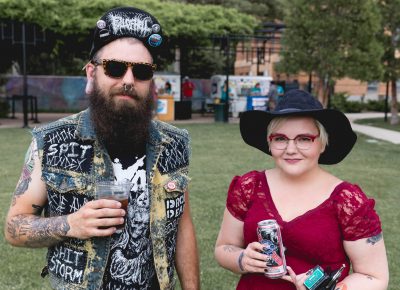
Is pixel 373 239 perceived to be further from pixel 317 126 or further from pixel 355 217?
pixel 317 126

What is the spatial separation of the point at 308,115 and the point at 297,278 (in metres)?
0.66

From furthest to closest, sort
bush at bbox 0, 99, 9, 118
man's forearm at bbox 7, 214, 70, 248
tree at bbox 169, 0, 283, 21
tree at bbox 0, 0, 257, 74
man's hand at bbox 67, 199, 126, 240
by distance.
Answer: tree at bbox 169, 0, 283, 21 < bush at bbox 0, 99, 9, 118 < tree at bbox 0, 0, 257, 74 < man's forearm at bbox 7, 214, 70, 248 < man's hand at bbox 67, 199, 126, 240

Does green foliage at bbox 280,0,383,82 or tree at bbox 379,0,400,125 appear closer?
green foliage at bbox 280,0,383,82

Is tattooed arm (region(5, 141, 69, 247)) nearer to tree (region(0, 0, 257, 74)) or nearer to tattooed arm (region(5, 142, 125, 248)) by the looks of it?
tattooed arm (region(5, 142, 125, 248))

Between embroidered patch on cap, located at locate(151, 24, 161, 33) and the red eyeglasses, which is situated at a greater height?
embroidered patch on cap, located at locate(151, 24, 161, 33)

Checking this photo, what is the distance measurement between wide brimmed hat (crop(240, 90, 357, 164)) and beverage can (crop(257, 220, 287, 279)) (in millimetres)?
487

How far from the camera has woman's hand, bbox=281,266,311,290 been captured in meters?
2.13

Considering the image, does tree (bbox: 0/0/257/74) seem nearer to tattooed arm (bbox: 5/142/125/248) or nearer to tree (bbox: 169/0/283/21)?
tree (bbox: 169/0/283/21)

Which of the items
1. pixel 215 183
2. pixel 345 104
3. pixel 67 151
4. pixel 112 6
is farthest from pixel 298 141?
pixel 345 104

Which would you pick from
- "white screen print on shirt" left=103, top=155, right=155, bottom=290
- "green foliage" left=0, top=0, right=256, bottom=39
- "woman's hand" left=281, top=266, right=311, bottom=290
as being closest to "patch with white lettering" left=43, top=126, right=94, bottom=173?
"white screen print on shirt" left=103, top=155, right=155, bottom=290

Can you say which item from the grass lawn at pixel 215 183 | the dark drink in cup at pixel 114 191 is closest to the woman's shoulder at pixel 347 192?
the dark drink in cup at pixel 114 191

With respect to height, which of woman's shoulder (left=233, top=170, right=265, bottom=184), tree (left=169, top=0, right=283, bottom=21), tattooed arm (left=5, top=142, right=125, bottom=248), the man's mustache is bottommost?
tattooed arm (left=5, top=142, right=125, bottom=248)

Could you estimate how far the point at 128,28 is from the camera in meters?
2.10

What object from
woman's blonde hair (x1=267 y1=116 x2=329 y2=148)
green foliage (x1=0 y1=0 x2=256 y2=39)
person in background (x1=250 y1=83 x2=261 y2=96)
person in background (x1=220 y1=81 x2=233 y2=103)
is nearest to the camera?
woman's blonde hair (x1=267 y1=116 x2=329 y2=148)
